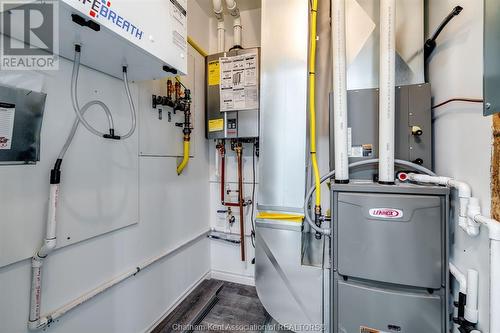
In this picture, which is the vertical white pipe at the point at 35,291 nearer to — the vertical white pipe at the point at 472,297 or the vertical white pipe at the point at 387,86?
the vertical white pipe at the point at 387,86

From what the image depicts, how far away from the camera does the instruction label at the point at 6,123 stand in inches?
31.7

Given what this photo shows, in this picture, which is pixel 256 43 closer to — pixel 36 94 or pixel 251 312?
pixel 36 94

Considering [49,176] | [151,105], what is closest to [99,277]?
[49,176]

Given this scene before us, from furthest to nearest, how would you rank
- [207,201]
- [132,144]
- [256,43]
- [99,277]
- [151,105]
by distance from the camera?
[207,201] → [256,43] → [151,105] → [132,144] → [99,277]

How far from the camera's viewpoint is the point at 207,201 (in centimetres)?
229

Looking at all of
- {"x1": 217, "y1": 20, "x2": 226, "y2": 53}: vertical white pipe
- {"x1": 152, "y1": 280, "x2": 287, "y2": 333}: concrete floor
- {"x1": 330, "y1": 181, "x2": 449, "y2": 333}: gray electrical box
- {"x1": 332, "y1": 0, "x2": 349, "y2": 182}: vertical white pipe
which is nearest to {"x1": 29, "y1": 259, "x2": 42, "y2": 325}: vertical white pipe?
{"x1": 152, "y1": 280, "x2": 287, "y2": 333}: concrete floor

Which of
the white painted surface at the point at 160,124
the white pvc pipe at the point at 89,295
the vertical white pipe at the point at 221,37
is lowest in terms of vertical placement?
the white pvc pipe at the point at 89,295

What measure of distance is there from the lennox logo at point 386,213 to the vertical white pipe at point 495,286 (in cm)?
30

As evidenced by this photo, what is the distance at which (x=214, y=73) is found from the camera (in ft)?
6.69

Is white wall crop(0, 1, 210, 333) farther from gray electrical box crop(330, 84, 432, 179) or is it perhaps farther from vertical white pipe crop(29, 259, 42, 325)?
gray electrical box crop(330, 84, 432, 179)

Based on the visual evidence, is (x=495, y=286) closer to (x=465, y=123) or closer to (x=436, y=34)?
(x=465, y=123)

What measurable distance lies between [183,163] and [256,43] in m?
1.39

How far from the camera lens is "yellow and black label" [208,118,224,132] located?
2.00 meters

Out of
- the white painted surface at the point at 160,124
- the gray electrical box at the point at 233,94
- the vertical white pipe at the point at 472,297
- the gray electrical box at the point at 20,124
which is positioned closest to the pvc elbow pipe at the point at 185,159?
the white painted surface at the point at 160,124
